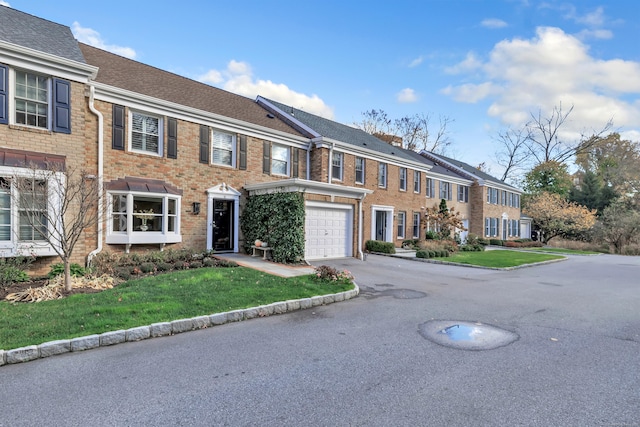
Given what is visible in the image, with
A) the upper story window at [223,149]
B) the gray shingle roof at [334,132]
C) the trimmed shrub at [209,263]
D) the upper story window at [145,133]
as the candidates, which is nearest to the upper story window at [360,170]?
the gray shingle roof at [334,132]

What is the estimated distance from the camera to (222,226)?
1392cm

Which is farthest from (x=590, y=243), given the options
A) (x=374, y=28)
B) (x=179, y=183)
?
(x=179, y=183)

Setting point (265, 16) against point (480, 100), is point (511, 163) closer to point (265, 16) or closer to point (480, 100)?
point (480, 100)

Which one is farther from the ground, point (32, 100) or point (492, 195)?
point (32, 100)

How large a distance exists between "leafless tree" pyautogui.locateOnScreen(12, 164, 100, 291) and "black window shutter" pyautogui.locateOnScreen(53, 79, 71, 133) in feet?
3.76

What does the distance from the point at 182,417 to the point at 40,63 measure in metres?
10.4

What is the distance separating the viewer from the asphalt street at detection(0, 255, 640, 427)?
122 inches

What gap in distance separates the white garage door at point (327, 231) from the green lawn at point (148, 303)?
4.53 metres

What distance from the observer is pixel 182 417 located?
3.06 meters

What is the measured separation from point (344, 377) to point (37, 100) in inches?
418

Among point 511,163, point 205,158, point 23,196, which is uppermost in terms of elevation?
point 511,163

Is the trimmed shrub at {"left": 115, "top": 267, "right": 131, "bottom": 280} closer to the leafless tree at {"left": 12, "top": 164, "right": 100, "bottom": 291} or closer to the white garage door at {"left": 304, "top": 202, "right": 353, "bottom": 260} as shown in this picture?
the leafless tree at {"left": 12, "top": 164, "right": 100, "bottom": 291}

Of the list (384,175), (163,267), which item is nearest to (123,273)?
(163,267)

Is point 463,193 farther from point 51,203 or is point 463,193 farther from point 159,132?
point 51,203
